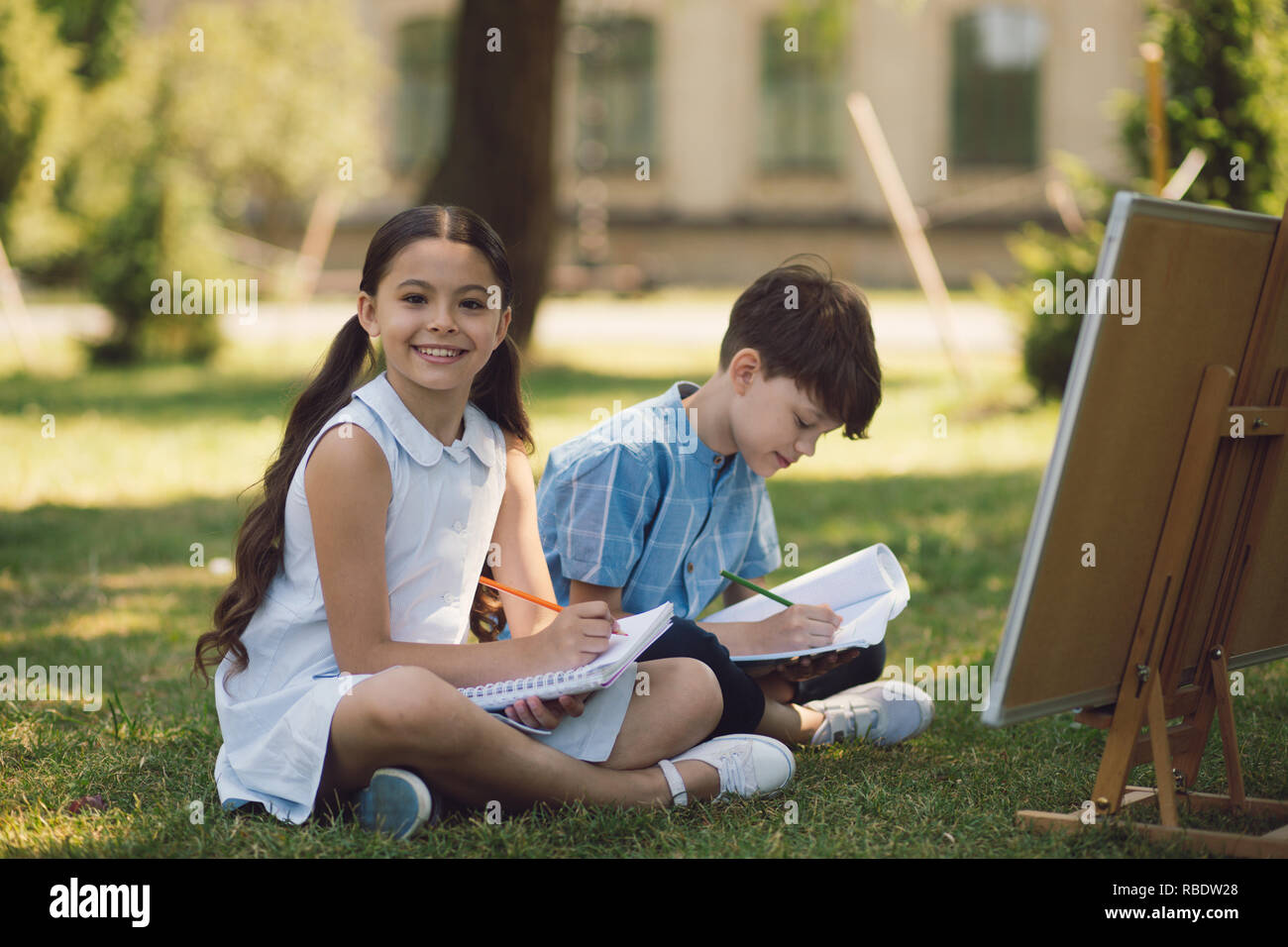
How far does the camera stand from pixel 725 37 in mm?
25312

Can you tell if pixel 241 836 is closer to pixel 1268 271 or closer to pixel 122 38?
pixel 1268 271

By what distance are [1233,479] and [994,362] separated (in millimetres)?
8935

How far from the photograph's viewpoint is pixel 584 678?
7.89 ft

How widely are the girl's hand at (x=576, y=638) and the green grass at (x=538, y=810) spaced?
Result: 29 centimetres

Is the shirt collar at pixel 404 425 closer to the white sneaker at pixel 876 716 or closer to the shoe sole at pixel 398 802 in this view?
the shoe sole at pixel 398 802

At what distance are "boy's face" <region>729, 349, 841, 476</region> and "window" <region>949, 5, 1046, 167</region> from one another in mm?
23282

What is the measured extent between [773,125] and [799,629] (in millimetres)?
24006

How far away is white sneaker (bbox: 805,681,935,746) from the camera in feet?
10.3

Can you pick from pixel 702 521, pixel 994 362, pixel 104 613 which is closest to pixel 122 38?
pixel 994 362

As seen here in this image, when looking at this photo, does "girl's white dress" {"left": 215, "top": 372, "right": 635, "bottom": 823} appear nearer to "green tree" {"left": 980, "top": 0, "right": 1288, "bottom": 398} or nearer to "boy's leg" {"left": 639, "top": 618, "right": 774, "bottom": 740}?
"boy's leg" {"left": 639, "top": 618, "right": 774, "bottom": 740}

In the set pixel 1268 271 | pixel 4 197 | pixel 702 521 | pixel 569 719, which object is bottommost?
pixel 569 719
